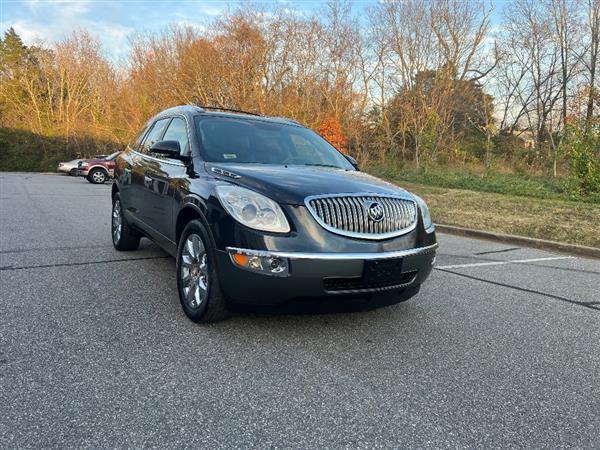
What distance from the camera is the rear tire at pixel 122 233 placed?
603 centimetres

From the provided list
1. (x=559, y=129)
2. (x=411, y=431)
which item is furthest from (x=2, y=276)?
(x=559, y=129)

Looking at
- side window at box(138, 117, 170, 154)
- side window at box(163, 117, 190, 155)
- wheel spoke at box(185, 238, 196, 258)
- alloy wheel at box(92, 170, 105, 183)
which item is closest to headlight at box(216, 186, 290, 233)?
wheel spoke at box(185, 238, 196, 258)

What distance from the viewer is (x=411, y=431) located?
2.38 meters

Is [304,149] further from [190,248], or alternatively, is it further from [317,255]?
[317,255]

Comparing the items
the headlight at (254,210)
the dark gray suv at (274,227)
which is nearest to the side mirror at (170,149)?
the dark gray suv at (274,227)

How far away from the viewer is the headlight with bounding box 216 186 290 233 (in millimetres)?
3143

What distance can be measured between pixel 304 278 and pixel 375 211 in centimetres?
72

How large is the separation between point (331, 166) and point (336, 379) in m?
2.22

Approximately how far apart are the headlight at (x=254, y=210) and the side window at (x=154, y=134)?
2.30 metres

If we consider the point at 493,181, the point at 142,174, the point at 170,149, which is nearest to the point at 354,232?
the point at 170,149

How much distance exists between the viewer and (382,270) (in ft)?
10.7

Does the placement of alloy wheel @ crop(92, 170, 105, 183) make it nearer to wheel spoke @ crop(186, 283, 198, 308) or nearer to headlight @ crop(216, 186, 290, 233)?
wheel spoke @ crop(186, 283, 198, 308)

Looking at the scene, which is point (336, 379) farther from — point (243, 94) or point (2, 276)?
point (243, 94)

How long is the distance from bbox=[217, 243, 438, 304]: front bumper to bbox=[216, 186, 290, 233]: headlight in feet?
0.60
